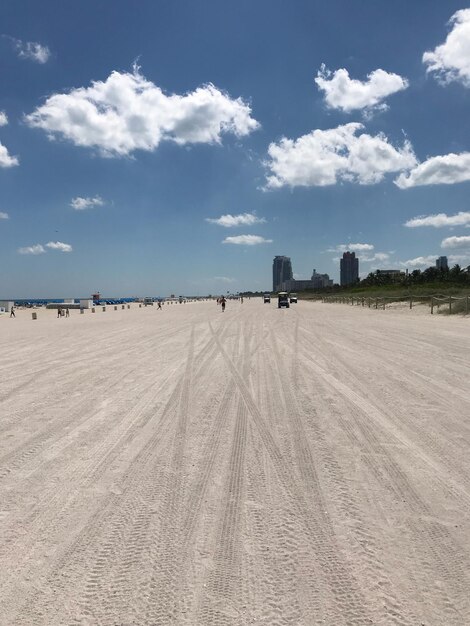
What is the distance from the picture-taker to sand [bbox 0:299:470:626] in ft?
7.62

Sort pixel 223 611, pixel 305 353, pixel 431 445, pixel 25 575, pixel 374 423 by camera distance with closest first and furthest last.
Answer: pixel 223 611 → pixel 25 575 → pixel 431 445 → pixel 374 423 → pixel 305 353

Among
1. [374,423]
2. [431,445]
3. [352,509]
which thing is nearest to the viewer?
[352,509]

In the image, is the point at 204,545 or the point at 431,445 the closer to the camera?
the point at 204,545

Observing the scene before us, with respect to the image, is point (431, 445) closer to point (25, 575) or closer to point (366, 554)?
point (366, 554)

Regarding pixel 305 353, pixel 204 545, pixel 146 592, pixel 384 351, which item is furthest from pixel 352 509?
pixel 384 351

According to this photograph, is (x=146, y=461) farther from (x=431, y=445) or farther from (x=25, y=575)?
(x=431, y=445)

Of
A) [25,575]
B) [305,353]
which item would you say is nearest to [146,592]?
[25,575]

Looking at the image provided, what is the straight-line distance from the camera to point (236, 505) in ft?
11.0

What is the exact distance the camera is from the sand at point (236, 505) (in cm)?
232

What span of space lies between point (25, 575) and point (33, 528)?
0.57m

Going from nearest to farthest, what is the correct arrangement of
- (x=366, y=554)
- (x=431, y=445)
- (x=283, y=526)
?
(x=366, y=554)
(x=283, y=526)
(x=431, y=445)

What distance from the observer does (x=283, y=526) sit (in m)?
3.05

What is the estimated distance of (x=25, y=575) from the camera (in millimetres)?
2539

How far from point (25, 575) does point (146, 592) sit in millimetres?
794
